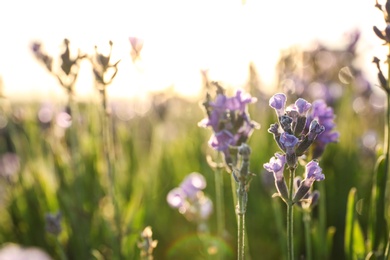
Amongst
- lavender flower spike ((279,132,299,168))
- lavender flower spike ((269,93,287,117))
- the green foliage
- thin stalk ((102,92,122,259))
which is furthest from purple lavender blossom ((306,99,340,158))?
thin stalk ((102,92,122,259))

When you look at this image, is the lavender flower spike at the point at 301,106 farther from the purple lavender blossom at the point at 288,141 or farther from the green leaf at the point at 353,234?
the green leaf at the point at 353,234

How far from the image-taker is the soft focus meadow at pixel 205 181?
1761 mm

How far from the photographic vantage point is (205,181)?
11.5 ft

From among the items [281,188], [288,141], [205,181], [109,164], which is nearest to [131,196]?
[205,181]

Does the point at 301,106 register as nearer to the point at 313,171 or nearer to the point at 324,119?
the point at 313,171

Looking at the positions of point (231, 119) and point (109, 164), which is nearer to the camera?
point (231, 119)

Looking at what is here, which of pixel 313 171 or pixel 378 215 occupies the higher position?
pixel 313 171

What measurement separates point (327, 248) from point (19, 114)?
2584 millimetres

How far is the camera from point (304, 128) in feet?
4.92

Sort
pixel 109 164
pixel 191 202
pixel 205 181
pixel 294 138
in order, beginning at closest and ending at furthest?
pixel 294 138, pixel 109 164, pixel 191 202, pixel 205 181

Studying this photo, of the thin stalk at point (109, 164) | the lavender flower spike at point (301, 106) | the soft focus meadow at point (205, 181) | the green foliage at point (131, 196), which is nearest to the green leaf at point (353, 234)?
the soft focus meadow at point (205, 181)

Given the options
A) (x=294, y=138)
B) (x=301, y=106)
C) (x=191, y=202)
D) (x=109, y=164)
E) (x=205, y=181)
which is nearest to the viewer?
(x=294, y=138)

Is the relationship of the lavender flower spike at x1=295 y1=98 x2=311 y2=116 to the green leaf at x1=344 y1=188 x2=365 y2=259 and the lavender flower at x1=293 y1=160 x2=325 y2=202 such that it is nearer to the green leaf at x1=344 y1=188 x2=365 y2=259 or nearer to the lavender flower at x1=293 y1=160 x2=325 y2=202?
the lavender flower at x1=293 y1=160 x2=325 y2=202

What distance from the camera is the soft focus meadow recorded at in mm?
1761
